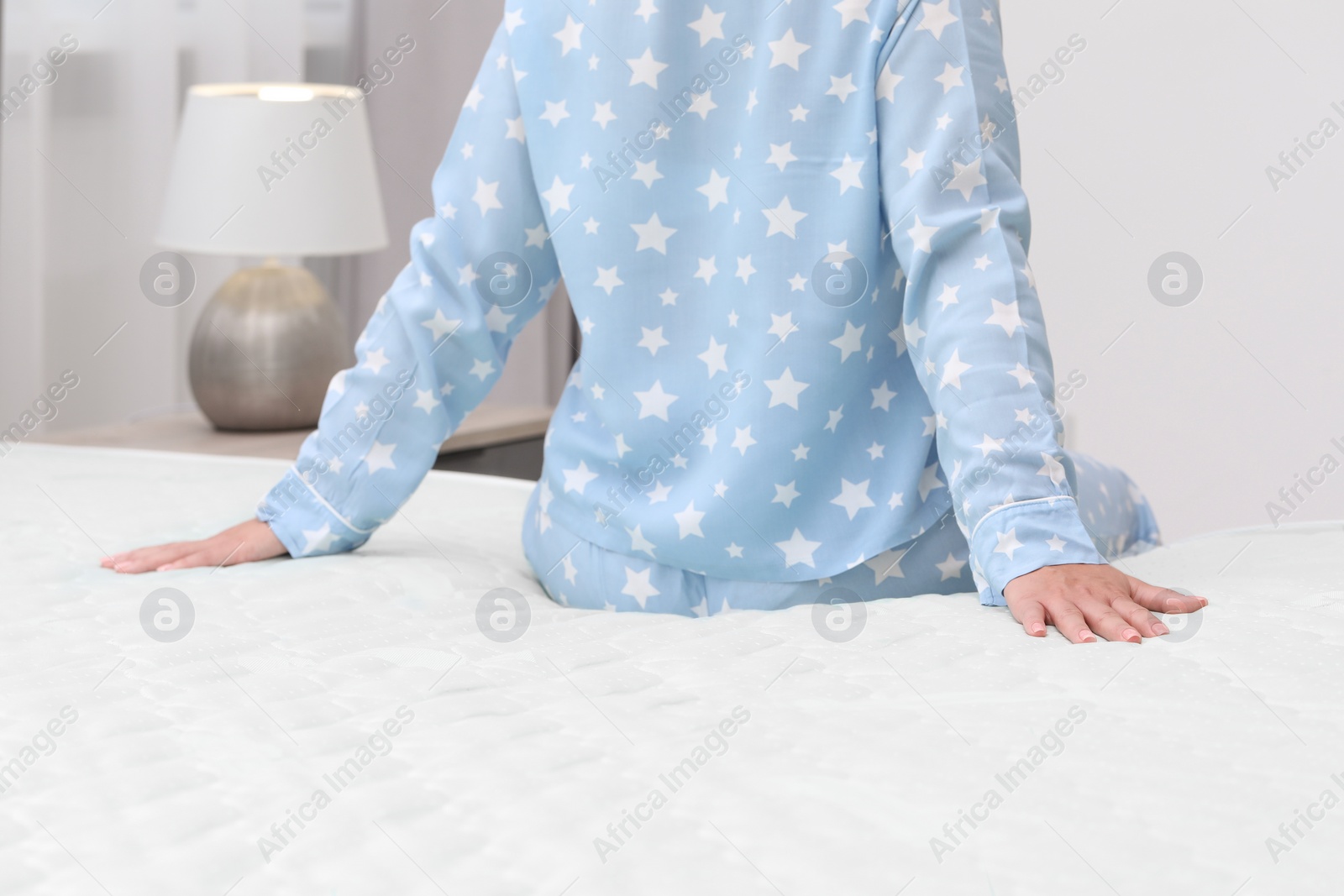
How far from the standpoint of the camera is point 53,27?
1961 mm

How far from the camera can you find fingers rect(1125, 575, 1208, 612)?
0.65 m

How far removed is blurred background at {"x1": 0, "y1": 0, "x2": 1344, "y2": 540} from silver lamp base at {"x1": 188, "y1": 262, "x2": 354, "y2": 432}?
0.40 metres

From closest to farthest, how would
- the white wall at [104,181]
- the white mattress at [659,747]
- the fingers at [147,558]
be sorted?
the white mattress at [659,747] < the fingers at [147,558] < the white wall at [104,181]

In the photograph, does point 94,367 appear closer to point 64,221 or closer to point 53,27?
point 64,221

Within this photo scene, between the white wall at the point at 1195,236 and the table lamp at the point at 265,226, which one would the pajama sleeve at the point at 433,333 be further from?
the white wall at the point at 1195,236

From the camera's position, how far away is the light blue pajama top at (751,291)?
71cm

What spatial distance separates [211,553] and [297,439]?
0.87 metres

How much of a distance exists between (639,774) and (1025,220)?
45 centimetres

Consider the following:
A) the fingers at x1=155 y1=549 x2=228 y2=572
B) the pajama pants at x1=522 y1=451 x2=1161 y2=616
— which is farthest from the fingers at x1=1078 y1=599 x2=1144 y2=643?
the fingers at x1=155 y1=549 x2=228 y2=572

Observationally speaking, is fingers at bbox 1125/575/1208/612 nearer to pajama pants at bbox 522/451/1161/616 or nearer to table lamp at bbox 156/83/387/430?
pajama pants at bbox 522/451/1161/616

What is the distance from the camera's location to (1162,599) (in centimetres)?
65

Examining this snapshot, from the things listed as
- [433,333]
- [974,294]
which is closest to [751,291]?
[974,294]

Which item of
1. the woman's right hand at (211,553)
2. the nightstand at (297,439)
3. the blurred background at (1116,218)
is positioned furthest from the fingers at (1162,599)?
the blurred background at (1116,218)

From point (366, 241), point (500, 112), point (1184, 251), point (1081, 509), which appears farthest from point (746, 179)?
point (1184, 251)
